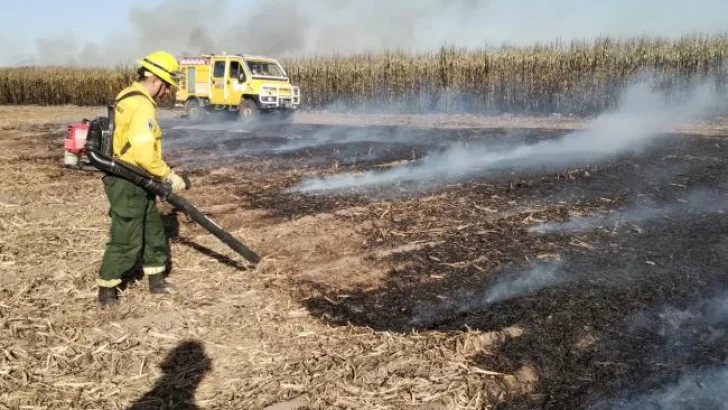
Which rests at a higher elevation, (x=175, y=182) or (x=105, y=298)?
(x=175, y=182)

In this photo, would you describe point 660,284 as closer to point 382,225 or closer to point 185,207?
point 382,225

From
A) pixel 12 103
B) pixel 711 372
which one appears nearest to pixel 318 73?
pixel 12 103

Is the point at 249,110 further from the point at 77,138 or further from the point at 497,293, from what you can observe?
the point at 497,293

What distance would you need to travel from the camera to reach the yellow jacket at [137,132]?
402 centimetres

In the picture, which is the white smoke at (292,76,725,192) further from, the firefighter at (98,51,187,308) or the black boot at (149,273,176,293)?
the firefighter at (98,51,187,308)

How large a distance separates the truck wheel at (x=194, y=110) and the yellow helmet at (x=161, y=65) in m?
17.2

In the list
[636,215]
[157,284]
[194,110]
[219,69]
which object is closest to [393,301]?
[157,284]

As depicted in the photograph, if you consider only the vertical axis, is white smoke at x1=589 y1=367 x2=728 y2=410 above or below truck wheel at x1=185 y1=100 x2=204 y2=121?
below

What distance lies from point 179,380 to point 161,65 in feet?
7.37

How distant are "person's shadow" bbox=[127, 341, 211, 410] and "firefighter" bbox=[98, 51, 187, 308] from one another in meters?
0.94

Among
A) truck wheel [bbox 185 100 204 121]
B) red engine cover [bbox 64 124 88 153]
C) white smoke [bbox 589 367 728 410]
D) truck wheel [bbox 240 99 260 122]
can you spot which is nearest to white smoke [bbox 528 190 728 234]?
white smoke [bbox 589 367 728 410]

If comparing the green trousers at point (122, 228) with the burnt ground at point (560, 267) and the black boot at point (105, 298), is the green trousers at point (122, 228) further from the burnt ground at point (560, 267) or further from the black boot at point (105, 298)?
the burnt ground at point (560, 267)

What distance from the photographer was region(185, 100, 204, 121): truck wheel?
20766 millimetres

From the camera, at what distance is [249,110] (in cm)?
1930
